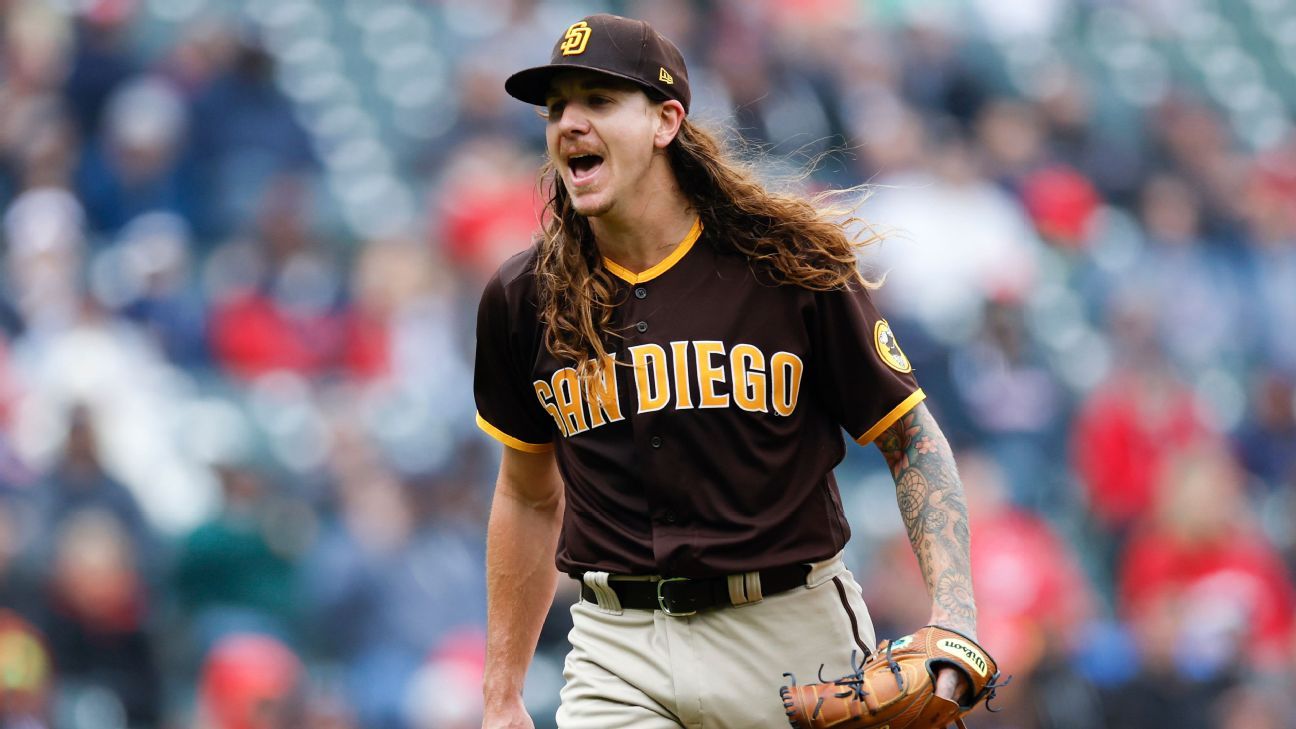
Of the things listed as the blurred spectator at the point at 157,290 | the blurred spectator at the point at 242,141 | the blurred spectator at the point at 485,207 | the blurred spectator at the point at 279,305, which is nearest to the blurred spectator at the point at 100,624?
the blurred spectator at the point at 157,290

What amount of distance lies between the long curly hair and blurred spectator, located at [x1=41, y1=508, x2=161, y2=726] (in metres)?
4.13

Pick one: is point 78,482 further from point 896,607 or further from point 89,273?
point 896,607

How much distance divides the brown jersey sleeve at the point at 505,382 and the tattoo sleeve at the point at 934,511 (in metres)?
0.82

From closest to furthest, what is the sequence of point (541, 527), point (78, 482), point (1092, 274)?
point (541, 527) < point (78, 482) < point (1092, 274)

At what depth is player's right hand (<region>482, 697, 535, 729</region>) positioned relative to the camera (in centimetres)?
402

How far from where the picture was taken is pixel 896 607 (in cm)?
809

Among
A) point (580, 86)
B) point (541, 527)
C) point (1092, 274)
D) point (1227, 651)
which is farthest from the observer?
point (1092, 274)

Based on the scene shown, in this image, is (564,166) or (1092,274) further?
(1092,274)

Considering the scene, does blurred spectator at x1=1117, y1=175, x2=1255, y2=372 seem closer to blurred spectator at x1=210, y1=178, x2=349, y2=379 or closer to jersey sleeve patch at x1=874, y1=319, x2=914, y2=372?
blurred spectator at x1=210, y1=178, x2=349, y2=379

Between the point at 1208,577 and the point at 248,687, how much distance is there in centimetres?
494

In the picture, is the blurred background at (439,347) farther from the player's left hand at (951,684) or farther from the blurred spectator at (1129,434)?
the player's left hand at (951,684)

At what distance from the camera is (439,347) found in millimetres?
8578

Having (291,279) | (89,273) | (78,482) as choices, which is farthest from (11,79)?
(78,482)

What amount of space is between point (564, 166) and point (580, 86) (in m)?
0.18
